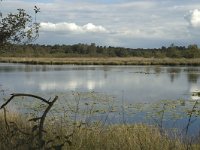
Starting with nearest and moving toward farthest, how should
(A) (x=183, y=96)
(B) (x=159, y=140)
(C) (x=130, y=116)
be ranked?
(B) (x=159, y=140) → (C) (x=130, y=116) → (A) (x=183, y=96)

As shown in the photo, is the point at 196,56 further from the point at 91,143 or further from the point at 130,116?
the point at 91,143

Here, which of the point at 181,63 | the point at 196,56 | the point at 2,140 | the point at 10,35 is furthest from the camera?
the point at 196,56

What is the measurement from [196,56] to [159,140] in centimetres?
7474

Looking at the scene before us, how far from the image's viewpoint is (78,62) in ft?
226

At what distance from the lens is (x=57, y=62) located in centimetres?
6975

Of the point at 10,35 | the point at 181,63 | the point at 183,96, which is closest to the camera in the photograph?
the point at 10,35

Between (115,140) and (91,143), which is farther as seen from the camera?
(115,140)

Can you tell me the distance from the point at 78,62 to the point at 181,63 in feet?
53.6

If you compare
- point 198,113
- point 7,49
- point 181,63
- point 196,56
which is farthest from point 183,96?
point 196,56

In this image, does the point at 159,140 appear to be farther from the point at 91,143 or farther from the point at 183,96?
the point at 183,96

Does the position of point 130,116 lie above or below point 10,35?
below

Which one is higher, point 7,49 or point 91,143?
point 7,49

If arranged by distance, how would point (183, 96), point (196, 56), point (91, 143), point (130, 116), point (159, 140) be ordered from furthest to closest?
point (196, 56)
point (183, 96)
point (130, 116)
point (159, 140)
point (91, 143)

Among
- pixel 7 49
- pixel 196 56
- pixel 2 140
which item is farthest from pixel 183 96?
pixel 196 56
